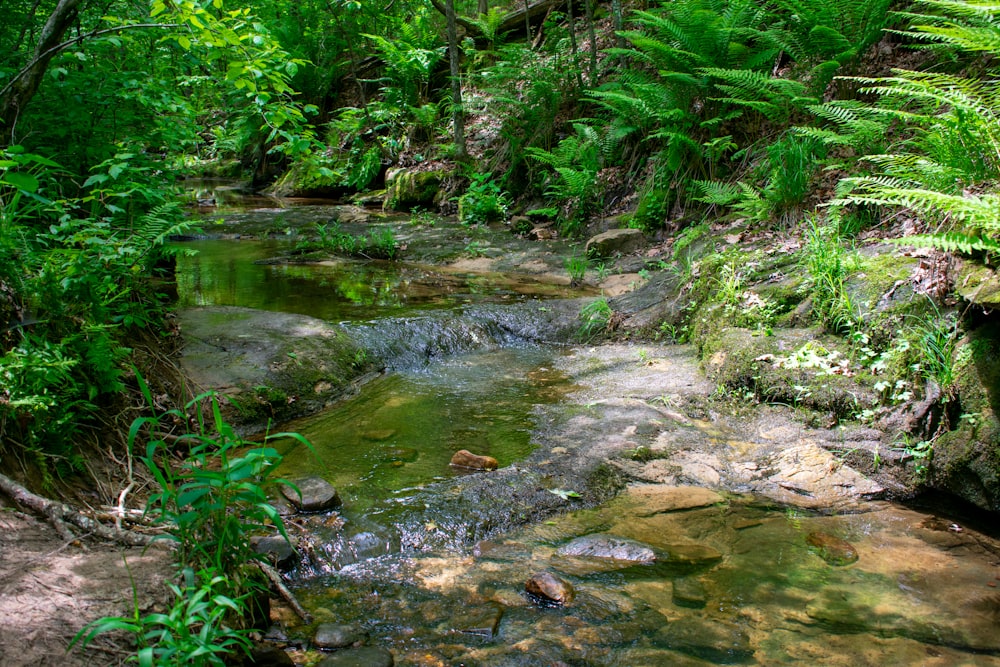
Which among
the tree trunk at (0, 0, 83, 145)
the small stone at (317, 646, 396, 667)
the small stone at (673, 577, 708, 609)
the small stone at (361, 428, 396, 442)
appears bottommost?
the small stone at (673, 577, 708, 609)

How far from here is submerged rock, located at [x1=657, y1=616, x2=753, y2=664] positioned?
2.16 meters

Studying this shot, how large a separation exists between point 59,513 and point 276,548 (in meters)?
0.79

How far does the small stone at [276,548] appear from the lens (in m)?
2.63

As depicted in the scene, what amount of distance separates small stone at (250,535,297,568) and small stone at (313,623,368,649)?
1.39 feet

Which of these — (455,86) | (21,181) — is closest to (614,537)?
(21,181)

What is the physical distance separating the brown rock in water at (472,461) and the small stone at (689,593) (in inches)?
49.1

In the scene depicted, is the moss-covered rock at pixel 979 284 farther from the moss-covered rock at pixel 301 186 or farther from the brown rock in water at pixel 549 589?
the moss-covered rock at pixel 301 186

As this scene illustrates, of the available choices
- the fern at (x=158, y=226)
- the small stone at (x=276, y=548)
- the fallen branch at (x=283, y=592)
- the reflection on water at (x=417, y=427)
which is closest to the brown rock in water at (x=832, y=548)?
the reflection on water at (x=417, y=427)

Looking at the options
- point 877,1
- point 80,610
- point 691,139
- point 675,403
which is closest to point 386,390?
point 675,403

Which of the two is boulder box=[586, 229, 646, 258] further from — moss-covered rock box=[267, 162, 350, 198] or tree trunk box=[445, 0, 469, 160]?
moss-covered rock box=[267, 162, 350, 198]

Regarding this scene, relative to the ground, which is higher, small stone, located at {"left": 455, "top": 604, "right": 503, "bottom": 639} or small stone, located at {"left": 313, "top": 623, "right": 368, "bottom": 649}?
small stone, located at {"left": 313, "top": 623, "right": 368, "bottom": 649}

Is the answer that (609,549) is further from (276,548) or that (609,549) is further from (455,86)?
(455,86)

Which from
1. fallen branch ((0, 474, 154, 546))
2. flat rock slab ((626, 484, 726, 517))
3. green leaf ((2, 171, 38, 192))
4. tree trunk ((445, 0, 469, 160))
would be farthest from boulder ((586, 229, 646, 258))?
green leaf ((2, 171, 38, 192))

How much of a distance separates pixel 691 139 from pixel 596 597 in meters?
6.38
